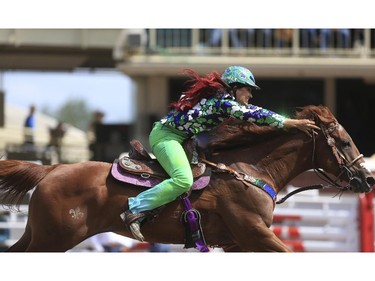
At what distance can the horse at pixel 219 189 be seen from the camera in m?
6.75

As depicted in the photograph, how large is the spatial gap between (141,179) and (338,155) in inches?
64.6

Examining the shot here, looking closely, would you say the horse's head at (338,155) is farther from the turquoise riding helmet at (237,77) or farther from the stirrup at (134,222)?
the stirrup at (134,222)

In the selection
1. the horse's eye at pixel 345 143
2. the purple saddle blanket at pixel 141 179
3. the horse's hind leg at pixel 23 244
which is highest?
the horse's eye at pixel 345 143

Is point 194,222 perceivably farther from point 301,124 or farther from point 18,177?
point 18,177

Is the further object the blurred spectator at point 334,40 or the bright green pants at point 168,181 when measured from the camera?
the blurred spectator at point 334,40

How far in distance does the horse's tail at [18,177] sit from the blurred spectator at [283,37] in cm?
1269

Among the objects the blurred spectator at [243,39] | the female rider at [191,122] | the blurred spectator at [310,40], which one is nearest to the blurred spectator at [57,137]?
the blurred spectator at [243,39]

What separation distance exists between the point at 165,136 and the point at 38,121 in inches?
615

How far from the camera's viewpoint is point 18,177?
710 cm

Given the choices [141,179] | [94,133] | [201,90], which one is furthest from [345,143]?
[94,133]

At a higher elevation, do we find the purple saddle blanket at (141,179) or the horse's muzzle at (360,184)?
the purple saddle blanket at (141,179)

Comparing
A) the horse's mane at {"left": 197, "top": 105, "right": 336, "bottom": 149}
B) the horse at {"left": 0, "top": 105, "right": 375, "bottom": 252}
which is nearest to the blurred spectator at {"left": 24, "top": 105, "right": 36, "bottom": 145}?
the horse at {"left": 0, "top": 105, "right": 375, "bottom": 252}
